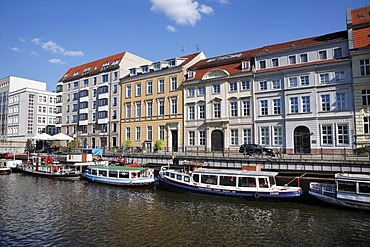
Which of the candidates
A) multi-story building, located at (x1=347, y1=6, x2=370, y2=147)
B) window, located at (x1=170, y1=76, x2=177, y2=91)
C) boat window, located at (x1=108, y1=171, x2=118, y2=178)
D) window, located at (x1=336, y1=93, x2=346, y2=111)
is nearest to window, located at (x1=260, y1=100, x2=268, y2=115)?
window, located at (x1=336, y1=93, x2=346, y2=111)

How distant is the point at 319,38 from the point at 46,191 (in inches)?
1441

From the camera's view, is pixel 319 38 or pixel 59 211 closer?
pixel 59 211

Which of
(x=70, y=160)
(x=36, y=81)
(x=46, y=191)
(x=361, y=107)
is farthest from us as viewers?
(x=36, y=81)

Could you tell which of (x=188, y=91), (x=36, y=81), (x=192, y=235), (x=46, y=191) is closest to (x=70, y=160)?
(x=46, y=191)

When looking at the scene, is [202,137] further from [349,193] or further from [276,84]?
[349,193]

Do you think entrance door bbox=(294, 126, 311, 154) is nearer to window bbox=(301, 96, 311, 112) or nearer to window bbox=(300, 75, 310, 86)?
window bbox=(301, 96, 311, 112)

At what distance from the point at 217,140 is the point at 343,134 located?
15.7 metres

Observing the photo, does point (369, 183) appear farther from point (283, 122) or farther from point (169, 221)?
point (283, 122)

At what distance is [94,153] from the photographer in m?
42.6

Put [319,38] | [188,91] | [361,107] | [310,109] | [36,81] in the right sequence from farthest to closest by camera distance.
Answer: [36,81], [188,91], [319,38], [310,109], [361,107]

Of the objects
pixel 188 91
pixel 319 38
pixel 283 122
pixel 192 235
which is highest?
pixel 319 38

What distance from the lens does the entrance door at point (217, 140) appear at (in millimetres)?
40281

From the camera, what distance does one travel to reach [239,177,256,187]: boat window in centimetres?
2248

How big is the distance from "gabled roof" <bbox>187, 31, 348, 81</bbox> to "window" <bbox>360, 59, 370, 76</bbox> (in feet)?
12.0
